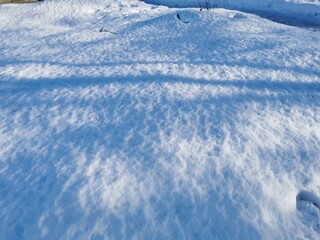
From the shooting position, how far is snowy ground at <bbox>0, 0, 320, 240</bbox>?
352cm

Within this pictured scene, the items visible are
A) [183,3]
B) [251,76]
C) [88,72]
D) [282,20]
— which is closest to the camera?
[251,76]

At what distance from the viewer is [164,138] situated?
471 cm

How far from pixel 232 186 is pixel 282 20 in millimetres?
9142

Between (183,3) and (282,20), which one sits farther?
(183,3)

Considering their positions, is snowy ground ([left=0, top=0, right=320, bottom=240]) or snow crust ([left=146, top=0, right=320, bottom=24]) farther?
snow crust ([left=146, top=0, right=320, bottom=24])

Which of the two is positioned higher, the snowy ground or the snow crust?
the snowy ground

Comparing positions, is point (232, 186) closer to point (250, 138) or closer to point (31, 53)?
point (250, 138)

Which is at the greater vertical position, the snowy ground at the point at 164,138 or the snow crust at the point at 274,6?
the snowy ground at the point at 164,138

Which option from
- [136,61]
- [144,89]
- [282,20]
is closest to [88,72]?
[136,61]

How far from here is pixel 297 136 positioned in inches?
182

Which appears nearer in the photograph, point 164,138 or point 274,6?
point 164,138

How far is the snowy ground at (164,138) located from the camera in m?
3.52

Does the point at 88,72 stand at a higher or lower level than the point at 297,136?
lower

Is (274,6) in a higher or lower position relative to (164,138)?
lower
